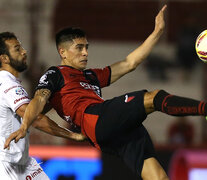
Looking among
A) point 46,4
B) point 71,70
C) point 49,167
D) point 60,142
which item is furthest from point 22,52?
point 46,4

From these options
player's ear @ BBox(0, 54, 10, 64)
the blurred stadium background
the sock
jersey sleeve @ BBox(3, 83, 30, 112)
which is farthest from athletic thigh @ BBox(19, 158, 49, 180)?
the blurred stadium background

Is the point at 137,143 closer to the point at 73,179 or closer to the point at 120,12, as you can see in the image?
the point at 73,179

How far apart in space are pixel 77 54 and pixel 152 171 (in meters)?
1.39

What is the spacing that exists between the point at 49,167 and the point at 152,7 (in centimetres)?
537

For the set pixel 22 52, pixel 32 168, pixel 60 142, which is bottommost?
pixel 60 142

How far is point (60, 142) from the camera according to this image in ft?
31.8

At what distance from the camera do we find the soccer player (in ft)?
16.1

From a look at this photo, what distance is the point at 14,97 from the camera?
4.91 metres

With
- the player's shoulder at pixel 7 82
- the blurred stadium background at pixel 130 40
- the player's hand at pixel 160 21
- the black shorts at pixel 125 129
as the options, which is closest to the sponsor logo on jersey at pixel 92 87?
the black shorts at pixel 125 129

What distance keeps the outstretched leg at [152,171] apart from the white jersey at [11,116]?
114 centimetres

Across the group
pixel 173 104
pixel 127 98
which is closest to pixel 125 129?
pixel 127 98

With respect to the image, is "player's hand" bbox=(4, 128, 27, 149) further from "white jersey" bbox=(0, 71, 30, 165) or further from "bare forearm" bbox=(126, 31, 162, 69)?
"bare forearm" bbox=(126, 31, 162, 69)

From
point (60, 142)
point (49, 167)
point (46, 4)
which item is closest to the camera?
point (49, 167)

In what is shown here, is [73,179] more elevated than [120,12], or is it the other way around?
[120,12]
